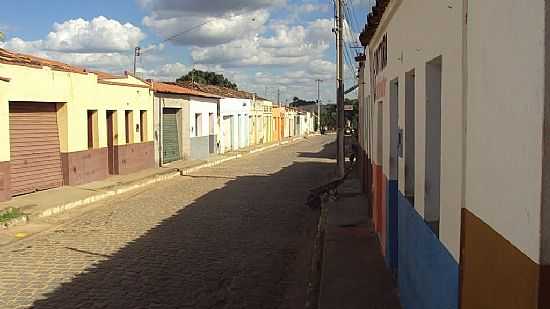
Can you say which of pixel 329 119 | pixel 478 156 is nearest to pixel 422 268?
pixel 478 156

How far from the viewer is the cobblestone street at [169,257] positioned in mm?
7125

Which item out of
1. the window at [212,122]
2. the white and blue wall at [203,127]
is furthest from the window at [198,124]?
the window at [212,122]

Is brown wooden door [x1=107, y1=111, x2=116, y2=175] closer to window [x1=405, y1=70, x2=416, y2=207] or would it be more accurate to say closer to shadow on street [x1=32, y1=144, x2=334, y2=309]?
shadow on street [x1=32, y1=144, x2=334, y2=309]

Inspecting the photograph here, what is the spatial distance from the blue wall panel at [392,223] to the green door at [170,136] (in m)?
19.8

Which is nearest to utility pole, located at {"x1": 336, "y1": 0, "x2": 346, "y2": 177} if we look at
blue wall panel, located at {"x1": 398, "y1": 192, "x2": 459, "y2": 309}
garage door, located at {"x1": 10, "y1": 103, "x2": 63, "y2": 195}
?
garage door, located at {"x1": 10, "y1": 103, "x2": 63, "y2": 195}

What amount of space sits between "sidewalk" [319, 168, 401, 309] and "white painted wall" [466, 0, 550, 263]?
3.90 m

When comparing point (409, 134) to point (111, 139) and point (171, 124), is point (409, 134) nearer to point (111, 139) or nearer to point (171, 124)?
point (111, 139)

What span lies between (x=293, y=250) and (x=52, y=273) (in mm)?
3685

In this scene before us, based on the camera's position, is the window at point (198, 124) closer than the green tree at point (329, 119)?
Yes

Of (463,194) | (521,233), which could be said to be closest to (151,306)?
(463,194)

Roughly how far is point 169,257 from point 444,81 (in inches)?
246

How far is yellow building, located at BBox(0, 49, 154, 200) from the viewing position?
576 inches

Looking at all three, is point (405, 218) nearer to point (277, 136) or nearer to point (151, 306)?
point (151, 306)

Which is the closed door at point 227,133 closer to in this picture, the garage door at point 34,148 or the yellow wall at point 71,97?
the yellow wall at point 71,97
